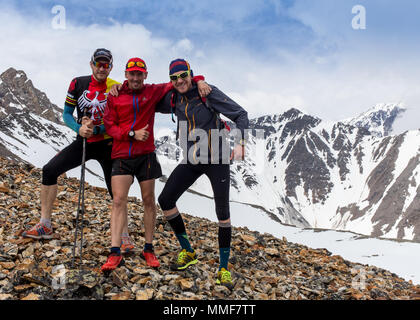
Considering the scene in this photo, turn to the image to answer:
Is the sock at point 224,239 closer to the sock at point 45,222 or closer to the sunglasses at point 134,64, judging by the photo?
the sunglasses at point 134,64

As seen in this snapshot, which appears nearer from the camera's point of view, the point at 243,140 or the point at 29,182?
the point at 243,140

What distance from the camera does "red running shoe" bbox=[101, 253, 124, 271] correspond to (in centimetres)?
652

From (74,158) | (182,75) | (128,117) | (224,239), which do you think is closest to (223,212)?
(224,239)

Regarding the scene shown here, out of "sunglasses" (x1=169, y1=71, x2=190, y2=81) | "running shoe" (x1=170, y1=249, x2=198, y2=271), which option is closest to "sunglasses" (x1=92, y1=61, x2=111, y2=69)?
"sunglasses" (x1=169, y1=71, x2=190, y2=81)

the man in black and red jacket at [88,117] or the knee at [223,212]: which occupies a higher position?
the man in black and red jacket at [88,117]

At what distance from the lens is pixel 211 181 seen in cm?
700

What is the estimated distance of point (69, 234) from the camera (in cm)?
891

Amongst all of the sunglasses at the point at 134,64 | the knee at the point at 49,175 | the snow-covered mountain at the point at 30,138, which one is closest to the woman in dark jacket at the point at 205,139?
the sunglasses at the point at 134,64

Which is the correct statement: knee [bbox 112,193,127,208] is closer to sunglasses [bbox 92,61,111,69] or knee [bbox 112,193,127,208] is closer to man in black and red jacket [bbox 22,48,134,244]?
man in black and red jacket [bbox 22,48,134,244]

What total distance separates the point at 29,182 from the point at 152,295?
432 inches

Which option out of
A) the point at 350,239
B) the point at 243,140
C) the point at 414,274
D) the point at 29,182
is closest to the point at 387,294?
the point at 243,140

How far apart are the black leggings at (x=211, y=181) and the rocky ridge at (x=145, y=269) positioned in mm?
1498

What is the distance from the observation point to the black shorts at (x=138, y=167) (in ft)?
22.7

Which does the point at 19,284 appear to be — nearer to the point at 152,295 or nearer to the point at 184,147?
the point at 152,295
